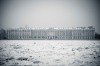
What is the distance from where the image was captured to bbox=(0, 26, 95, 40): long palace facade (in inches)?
4236

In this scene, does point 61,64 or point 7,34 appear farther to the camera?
point 7,34

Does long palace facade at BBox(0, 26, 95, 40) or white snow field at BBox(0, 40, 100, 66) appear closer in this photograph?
white snow field at BBox(0, 40, 100, 66)

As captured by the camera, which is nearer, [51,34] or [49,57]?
[49,57]

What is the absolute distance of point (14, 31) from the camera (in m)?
112

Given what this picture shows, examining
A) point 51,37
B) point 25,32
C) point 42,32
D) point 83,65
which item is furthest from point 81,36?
point 83,65

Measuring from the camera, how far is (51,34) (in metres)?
109

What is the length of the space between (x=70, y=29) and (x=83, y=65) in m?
102

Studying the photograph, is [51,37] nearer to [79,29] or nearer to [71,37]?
[71,37]

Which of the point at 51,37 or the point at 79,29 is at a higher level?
the point at 79,29

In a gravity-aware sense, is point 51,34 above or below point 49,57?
below

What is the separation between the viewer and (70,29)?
110562mm

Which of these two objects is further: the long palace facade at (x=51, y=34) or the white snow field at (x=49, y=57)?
the long palace facade at (x=51, y=34)

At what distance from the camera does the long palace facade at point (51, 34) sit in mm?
107606

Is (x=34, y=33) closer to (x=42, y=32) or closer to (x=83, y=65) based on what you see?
(x=42, y=32)
